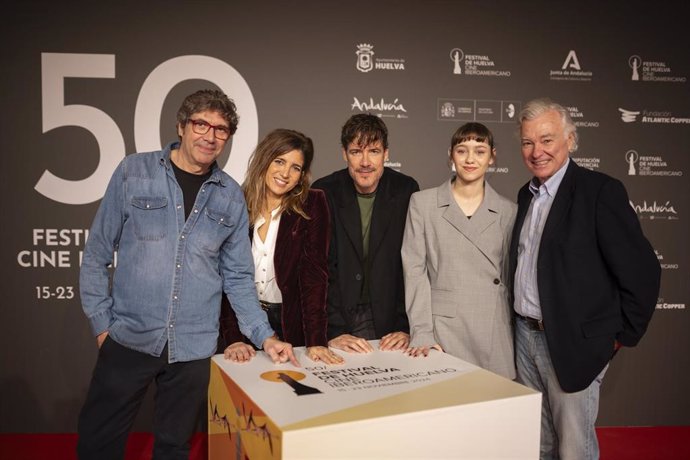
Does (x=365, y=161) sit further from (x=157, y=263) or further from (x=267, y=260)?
(x=157, y=263)

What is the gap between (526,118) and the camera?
214cm

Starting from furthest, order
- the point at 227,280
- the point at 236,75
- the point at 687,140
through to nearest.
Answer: the point at 687,140, the point at 236,75, the point at 227,280

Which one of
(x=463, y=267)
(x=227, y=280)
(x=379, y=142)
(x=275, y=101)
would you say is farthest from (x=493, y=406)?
(x=275, y=101)

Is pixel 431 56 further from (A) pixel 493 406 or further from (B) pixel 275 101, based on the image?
(A) pixel 493 406

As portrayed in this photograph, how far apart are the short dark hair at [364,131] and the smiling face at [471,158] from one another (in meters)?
0.34

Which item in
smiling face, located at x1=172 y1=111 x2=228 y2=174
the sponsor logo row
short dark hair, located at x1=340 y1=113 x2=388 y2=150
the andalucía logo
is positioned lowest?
the andalucía logo

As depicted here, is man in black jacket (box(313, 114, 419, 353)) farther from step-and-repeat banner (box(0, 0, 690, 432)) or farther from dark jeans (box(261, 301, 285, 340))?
step-and-repeat banner (box(0, 0, 690, 432))

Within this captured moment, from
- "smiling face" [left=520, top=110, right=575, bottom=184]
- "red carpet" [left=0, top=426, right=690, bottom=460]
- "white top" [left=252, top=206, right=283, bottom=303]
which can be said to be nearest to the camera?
"smiling face" [left=520, top=110, right=575, bottom=184]

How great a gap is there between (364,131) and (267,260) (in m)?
0.71

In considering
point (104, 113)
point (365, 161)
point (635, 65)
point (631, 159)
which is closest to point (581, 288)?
point (365, 161)

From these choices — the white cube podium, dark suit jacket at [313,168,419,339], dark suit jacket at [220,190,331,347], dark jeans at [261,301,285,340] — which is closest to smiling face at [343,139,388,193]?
dark suit jacket at [313,168,419,339]

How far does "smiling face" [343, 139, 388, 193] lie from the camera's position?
7.73 ft

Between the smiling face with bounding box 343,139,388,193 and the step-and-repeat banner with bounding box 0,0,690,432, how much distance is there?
134 centimetres

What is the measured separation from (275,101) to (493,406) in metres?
2.76
